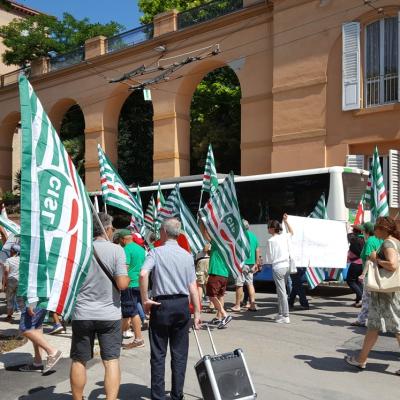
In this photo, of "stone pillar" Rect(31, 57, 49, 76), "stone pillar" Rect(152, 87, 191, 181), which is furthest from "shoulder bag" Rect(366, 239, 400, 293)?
"stone pillar" Rect(31, 57, 49, 76)

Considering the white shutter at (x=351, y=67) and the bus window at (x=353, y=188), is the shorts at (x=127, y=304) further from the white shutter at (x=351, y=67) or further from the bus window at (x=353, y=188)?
the white shutter at (x=351, y=67)

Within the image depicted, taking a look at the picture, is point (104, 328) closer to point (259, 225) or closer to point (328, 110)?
point (259, 225)

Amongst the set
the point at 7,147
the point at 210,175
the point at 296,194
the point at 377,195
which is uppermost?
the point at 7,147

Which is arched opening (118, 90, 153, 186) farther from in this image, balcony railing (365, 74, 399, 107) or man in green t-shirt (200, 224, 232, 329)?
man in green t-shirt (200, 224, 232, 329)

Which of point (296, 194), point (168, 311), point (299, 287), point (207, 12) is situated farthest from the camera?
point (207, 12)

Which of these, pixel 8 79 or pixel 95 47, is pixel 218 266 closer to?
pixel 95 47

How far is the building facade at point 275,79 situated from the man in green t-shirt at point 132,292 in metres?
10.7

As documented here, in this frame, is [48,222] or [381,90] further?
[381,90]

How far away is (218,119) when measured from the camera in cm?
2880

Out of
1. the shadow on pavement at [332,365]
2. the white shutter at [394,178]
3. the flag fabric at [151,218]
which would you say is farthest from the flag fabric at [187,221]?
the white shutter at [394,178]

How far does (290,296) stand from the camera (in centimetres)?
1186

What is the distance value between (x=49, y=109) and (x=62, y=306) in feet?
80.7

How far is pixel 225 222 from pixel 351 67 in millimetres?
10244

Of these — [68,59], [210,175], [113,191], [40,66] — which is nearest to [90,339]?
[113,191]
